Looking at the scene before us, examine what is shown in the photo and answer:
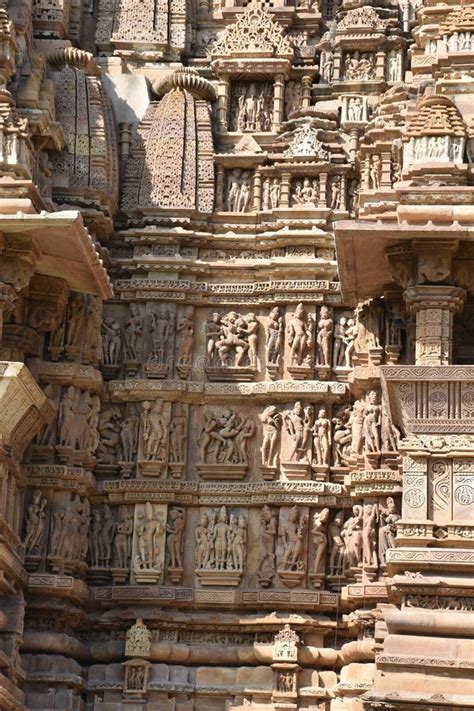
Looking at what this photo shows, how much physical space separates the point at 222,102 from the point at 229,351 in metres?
3.73

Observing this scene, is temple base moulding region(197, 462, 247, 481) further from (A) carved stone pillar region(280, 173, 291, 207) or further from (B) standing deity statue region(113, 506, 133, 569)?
(A) carved stone pillar region(280, 173, 291, 207)

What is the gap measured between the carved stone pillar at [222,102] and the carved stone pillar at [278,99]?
66cm

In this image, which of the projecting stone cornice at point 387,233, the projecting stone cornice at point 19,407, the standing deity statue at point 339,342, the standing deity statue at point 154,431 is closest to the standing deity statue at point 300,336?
the standing deity statue at point 339,342

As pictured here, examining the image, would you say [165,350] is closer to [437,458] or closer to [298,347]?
[298,347]

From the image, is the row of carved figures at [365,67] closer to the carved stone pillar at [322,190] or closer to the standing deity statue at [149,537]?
the carved stone pillar at [322,190]

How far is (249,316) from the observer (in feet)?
84.3

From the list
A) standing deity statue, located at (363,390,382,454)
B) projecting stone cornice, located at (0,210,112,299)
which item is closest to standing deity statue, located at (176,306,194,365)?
projecting stone cornice, located at (0,210,112,299)

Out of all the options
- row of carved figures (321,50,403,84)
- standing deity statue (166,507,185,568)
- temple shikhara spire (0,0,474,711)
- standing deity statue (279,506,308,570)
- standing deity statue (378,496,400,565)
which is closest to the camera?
temple shikhara spire (0,0,474,711)

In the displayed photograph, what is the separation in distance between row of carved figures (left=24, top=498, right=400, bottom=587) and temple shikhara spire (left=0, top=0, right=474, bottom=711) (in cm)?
3

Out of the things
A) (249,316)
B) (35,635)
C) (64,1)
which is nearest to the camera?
(35,635)

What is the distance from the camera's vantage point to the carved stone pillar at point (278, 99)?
87.9 ft

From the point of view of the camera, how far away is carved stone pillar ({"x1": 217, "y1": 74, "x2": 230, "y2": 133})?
88.2ft

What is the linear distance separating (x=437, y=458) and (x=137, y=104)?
310 inches

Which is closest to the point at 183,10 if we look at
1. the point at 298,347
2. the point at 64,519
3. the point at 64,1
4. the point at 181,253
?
the point at 64,1
